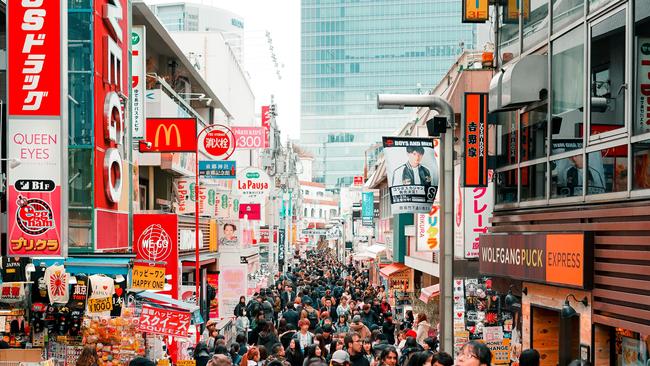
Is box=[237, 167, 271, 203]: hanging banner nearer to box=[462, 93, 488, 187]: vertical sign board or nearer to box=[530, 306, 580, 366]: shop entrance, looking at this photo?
box=[462, 93, 488, 187]: vertical sign board

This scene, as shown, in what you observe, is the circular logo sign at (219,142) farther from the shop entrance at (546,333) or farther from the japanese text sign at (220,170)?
the shop entrance at (546,333)

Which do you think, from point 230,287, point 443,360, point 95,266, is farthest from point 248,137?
point 443,360

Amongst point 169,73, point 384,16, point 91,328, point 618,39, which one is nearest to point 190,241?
point 169,73

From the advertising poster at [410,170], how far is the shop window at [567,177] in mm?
1912

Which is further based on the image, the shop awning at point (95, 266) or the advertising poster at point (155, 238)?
the advertising poster at point (155, 238)

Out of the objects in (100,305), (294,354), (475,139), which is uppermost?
(475,139)

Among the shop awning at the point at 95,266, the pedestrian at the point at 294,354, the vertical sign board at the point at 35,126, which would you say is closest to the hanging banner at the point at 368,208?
the pedestrian at the point at 294,354

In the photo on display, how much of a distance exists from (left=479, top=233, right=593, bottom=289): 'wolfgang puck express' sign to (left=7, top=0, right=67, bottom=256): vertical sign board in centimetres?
633

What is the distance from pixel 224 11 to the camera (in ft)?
656

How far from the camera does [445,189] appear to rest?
12.4 meters

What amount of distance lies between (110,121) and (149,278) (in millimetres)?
3055

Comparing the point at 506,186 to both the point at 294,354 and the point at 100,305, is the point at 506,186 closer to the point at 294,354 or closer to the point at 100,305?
the point at 294,354

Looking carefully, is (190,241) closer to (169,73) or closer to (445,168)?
(169,73)

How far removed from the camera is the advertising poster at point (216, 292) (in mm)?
31516
